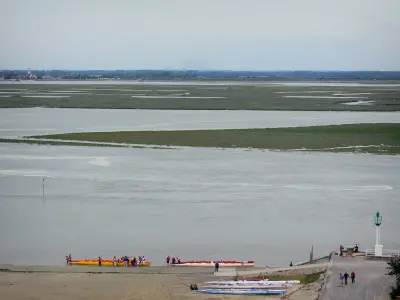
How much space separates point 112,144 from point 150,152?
3.11 metres

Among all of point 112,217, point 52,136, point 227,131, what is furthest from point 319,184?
point 52,136

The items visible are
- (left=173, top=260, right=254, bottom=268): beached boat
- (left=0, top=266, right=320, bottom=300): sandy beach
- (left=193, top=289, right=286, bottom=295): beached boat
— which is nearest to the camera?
(left=193, top=289, right=286, bottom=295): beached boat

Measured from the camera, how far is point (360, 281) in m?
14.5

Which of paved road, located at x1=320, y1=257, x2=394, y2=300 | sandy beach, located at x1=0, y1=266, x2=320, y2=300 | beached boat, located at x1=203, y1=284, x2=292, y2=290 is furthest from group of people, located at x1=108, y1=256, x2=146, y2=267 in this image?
paved road, located at x1=320, y1=257, x2=394, y2=300

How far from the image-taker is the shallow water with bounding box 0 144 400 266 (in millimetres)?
18984

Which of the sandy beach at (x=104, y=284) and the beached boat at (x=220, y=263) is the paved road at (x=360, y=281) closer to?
the sandy beach at (x=104, y=284)

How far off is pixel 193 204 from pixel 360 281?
9.65m

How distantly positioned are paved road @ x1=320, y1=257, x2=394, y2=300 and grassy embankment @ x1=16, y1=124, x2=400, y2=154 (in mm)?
19945

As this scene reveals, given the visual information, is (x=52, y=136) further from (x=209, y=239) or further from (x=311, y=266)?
(x=311, y=266)

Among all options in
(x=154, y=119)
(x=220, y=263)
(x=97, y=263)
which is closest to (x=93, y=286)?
(x=97, y=263)

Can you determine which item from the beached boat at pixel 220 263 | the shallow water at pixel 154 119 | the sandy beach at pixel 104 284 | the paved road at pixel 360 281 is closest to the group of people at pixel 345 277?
the paved road at pixel 360 281

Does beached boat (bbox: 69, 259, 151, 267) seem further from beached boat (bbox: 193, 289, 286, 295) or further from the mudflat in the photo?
beached boat (bbox: 193, 289, 286, 295)

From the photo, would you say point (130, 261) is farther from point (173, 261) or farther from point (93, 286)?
point (93, 286)

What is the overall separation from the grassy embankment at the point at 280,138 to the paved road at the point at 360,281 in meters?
19.9
